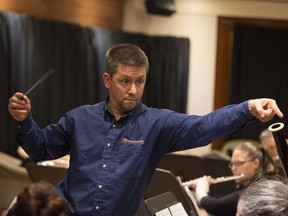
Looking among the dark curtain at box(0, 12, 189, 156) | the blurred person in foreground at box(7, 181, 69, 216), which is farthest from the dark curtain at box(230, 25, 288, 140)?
the blurred person in foreground at box(7, 181, 69, 216)

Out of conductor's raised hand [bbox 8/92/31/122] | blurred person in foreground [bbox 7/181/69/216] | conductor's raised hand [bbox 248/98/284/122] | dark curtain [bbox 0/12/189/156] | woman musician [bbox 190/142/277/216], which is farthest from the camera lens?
dark curtain [bbox 0/12/189/156]

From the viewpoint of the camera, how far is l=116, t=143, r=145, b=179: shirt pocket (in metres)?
2.15

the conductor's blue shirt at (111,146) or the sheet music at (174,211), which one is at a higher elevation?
the conductor's blue shirt at (111,146)

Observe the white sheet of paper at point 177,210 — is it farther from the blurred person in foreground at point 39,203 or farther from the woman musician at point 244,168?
the blurred person in foreground at point 39,203

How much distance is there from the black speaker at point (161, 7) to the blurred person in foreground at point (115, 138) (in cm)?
485

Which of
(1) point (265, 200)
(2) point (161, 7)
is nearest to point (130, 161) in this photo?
(1) point (265, 200)

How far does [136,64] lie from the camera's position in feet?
7.23

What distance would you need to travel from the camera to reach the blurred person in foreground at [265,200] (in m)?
1.88

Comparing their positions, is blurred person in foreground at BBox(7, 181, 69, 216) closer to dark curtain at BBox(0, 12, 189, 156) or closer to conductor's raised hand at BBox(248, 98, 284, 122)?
conductor's raised hand at BBox(248, 98, 284, 122)

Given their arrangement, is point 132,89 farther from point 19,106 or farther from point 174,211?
point 174,211

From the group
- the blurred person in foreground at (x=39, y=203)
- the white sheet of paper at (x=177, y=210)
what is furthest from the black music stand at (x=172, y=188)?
the blurred person in foreground at (x=39, y=203)

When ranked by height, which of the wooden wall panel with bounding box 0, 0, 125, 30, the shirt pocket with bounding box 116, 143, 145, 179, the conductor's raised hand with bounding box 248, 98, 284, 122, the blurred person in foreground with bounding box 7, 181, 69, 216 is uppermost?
the wooden wall panel with bounding box 0, 0, 125, 30

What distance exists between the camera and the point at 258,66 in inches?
316

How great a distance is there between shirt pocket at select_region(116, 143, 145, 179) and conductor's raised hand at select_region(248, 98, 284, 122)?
50cm
